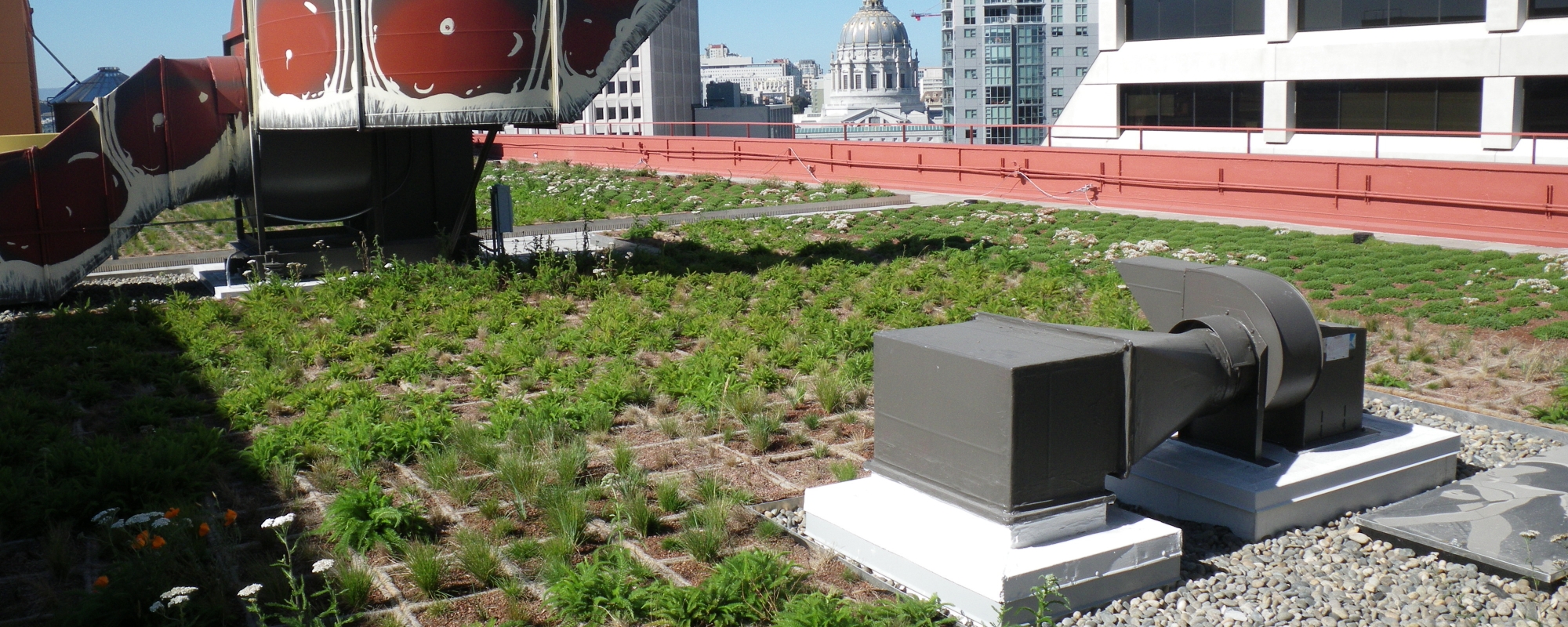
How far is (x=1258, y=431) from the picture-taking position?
6.39 m

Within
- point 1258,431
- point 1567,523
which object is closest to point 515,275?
point 1258,431

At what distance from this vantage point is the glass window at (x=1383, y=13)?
97.2 ft

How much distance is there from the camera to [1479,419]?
834cm

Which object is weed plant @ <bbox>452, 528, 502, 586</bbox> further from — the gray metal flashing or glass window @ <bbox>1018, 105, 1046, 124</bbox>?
glass window @ <bbox>1018, 105, 1046, 124</bbox>

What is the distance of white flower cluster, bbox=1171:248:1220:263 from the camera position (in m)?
14.9

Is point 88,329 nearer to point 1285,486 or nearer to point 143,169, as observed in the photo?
point 143,169

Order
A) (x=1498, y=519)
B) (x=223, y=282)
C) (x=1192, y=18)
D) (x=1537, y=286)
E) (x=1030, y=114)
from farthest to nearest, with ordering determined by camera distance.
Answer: (x=1030, y=114) < (x=1192, y=18) < (x=223, y=282) < (x=1537, y=286) < (x=1498, y=519)

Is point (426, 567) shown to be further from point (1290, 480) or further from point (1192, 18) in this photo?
point (1192, 18)

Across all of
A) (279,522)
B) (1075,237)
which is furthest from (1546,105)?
(279,522)

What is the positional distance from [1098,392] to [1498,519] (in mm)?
2230

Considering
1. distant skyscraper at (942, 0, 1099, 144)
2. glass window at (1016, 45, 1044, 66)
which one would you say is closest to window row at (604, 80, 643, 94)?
distant skyscraper at (942, 0, 1099, 144)

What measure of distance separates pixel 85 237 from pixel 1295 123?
29.9m

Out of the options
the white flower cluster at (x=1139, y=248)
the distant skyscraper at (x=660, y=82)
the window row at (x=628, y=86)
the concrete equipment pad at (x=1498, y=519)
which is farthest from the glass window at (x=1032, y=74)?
the concrete equipment pad at (x=1498, y=519)

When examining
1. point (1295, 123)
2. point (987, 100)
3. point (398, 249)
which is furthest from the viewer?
point (987, 100)
